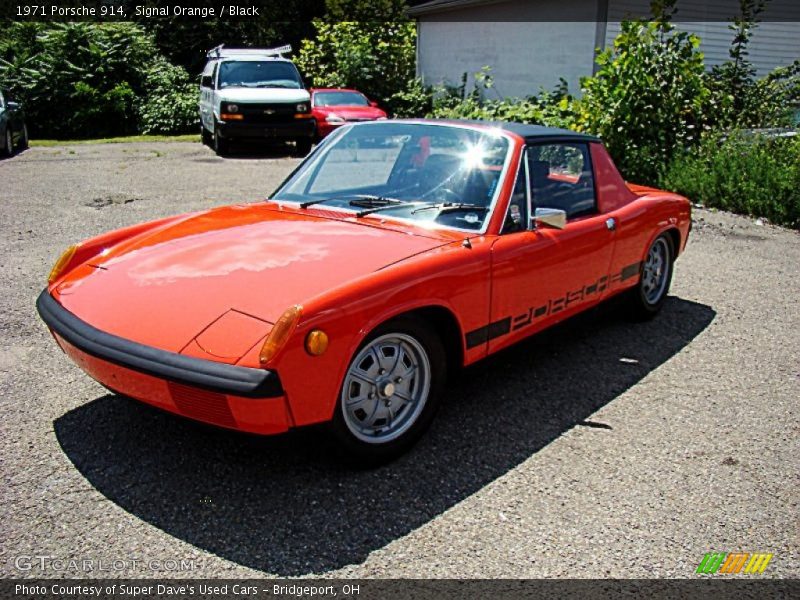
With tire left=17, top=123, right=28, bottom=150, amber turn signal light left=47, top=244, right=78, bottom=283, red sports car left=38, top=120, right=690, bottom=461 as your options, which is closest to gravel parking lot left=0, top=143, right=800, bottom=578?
red sports car left=38, top=120, right=690, bottom=461

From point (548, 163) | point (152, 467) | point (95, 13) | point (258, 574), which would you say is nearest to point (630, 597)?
point (258, 574)

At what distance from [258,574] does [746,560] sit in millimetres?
1811

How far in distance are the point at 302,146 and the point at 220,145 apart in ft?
5.71

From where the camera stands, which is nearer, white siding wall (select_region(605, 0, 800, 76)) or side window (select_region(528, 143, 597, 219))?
side window (select_region(528, 143, 597, 219))

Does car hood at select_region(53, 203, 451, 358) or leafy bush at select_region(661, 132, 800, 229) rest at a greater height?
car hood at select_region(53, 203, 451, 358)

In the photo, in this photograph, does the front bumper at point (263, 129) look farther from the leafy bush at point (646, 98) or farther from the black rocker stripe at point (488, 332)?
the black rocker stripe at point (488, 332)

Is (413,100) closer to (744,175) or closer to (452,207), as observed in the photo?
(744,175)

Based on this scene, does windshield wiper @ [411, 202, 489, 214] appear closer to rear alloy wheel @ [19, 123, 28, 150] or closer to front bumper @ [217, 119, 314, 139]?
front bumper @ [217, 119, 314, 139]

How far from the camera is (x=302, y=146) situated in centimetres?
1595

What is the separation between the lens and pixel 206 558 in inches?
103

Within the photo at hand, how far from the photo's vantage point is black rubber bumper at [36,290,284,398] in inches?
104

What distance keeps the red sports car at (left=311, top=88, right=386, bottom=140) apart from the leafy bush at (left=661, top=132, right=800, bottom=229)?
24.7 feet

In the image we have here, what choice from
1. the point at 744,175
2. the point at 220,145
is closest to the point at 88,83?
the point at 220,145

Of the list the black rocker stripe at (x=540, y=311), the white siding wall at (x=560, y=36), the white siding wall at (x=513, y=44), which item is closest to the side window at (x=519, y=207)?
the black rocker stripe at (x=540, y=311)
